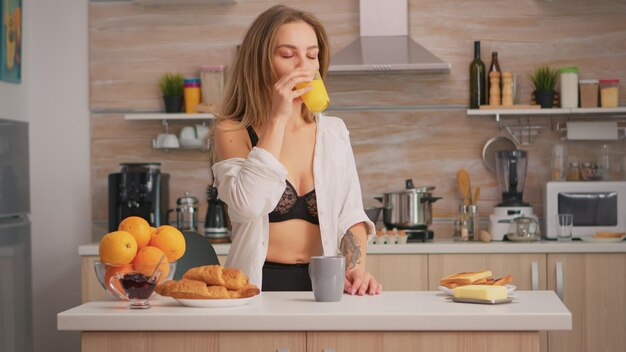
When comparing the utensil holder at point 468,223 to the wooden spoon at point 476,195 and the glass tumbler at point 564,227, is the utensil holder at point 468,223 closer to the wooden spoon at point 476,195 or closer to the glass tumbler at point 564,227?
the wooden spoon at point 476,195

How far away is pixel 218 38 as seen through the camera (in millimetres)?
4863

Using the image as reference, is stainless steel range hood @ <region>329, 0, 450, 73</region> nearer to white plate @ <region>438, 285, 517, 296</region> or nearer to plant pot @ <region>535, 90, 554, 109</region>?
plant pot @ <region>535, 90, 554, 109</region>

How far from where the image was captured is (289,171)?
8.54 ft

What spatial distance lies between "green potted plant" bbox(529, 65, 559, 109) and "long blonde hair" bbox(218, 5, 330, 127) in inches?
87.5

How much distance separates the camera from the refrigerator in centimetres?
436

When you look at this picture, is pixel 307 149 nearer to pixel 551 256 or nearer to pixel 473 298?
pixel 473 298

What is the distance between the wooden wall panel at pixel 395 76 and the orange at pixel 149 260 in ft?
9.21

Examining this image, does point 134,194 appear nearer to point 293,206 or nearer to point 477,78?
point 477,78

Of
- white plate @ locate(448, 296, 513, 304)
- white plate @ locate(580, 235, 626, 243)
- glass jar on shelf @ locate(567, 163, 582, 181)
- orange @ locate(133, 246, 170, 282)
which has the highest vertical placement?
glass jar on shelf @ locate(567, 163, 582, 181)

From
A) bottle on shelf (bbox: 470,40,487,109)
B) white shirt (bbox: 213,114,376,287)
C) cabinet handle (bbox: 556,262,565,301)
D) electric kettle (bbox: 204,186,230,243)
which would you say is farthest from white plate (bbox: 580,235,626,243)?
white shirt (bbox: 213,114,376,287)

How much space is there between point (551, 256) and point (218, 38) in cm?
200

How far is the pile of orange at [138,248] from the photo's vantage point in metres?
1.99

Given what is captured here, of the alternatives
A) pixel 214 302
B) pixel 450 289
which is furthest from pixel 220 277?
pixel 450 289

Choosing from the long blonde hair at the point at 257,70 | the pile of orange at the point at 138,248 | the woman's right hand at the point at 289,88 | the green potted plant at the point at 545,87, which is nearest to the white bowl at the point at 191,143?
the green potted plant at the point at 545,87
